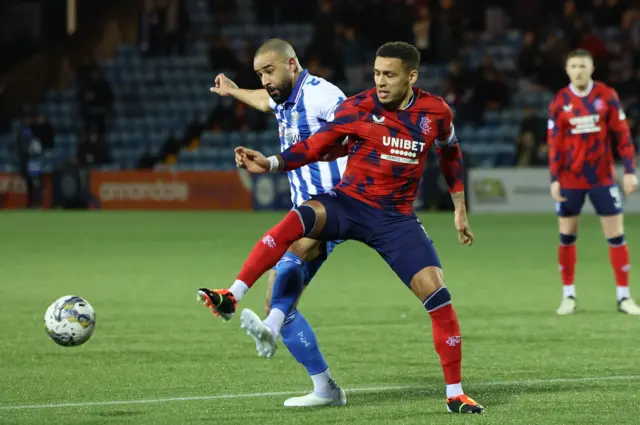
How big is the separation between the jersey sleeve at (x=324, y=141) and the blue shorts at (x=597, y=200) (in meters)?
4.81

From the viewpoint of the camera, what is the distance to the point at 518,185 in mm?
23172

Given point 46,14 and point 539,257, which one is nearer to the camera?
point 539,257

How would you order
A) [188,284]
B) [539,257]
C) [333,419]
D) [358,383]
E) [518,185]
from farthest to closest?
[518,185] → [539,257] → [188,284] → [358,383] → [333,419]

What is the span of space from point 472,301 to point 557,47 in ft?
45.8

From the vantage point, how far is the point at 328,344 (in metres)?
9.16

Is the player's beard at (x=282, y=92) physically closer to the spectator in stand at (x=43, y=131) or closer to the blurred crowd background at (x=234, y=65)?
the blurred crowd background at (x=234, y=65)

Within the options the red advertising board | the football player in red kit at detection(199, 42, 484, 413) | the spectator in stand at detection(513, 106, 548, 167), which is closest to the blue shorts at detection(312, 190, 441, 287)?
the football player in red kit at detection(199, 42, 484, 413)

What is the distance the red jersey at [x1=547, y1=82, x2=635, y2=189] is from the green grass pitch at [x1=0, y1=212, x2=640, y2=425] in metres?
1.14

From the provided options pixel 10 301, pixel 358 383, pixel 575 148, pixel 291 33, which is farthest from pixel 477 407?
pixel 291 33

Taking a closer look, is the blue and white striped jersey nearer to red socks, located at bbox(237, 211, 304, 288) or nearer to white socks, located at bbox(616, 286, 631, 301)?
red socks, located at bbox(237, 211, 304, 288)

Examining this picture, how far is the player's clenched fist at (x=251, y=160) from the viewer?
6.13 metres

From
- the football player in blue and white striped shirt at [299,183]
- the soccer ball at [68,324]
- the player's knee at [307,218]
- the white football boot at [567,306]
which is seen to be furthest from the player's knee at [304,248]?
the white football boot at [567,306]

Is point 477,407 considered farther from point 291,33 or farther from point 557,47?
point 291,33

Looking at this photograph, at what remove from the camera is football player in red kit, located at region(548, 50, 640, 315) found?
10953mm
